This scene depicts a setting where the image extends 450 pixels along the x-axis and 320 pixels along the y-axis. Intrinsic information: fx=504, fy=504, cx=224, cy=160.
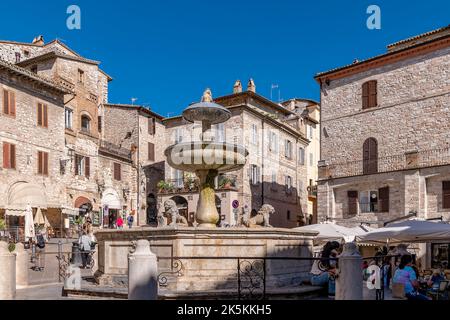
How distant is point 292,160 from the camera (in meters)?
42.8

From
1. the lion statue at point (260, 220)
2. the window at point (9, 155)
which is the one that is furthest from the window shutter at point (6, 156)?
the lion statue at point (260, 220)

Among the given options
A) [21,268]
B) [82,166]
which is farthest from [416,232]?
[82,166]

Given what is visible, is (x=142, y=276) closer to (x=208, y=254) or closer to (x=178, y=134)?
(x=208, y=254)

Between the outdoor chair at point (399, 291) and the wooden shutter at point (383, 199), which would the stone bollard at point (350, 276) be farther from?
the wooden shutter at point (383, 199)

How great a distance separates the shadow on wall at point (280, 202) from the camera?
121 feet

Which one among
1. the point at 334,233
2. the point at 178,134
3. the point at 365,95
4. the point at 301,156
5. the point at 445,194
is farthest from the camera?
the point at 301,156

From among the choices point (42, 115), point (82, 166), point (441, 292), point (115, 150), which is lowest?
point (441, 292)

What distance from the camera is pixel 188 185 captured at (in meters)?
36.1

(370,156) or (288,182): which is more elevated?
(370,156)

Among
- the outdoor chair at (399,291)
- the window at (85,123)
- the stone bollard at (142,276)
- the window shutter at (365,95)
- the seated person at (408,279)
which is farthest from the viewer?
the window at (85,123)

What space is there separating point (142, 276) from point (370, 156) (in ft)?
81.3

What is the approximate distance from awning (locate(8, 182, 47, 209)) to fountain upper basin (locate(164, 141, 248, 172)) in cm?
1908
